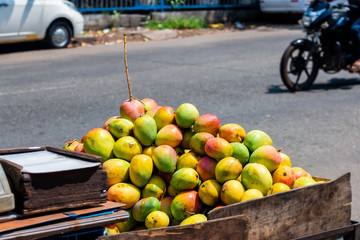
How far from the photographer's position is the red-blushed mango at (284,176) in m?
2.60

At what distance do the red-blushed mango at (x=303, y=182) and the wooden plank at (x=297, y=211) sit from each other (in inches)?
4.9

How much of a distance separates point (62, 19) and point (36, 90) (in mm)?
5385

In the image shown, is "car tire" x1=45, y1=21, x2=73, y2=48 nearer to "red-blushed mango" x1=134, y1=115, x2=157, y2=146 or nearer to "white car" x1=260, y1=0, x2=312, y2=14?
"white car" x1=260, y1=0, x2=312, y2=14

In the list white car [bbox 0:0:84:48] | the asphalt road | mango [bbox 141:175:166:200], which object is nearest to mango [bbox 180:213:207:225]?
mango [bbox 141:175:166:200]

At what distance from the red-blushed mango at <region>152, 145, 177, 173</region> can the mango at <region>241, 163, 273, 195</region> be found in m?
0.35

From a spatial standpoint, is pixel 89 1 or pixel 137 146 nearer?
pixel 137 146

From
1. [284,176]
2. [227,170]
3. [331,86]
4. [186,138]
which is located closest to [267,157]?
[284,176]

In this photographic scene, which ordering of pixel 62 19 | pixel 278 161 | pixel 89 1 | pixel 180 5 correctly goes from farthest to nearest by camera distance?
pixel 180 5 < pixel 89 1 < pixel 62 19 < pixel 278 161

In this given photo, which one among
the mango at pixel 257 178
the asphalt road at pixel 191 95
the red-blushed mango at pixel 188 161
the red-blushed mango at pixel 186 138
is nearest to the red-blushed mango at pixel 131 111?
the red-blushed mango at pixel 186 138

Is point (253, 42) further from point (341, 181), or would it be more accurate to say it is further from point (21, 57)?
point (341, 181)

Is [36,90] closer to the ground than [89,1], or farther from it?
closer to the ground

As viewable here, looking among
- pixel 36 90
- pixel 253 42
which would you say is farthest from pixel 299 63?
pixel 253 42

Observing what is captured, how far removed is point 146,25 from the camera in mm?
16297

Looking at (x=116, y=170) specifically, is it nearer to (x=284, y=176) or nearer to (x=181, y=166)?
(x=181, y=166)
